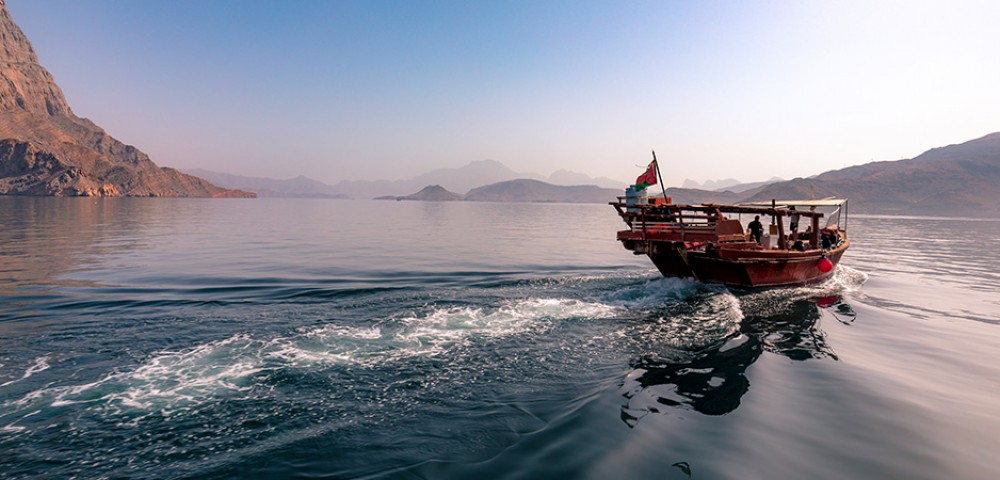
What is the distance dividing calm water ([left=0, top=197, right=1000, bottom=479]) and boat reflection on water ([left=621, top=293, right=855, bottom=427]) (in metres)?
0.08

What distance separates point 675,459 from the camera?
6.99 meters

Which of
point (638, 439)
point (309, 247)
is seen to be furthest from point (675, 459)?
point (309, 247)

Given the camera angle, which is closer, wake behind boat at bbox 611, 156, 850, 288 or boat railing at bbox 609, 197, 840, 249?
wake behind boat at bbox 611, 156, 850, 288

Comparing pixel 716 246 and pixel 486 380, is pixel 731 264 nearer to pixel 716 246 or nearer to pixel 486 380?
pixel 716 246

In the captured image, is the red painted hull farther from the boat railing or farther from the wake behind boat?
the boat railing

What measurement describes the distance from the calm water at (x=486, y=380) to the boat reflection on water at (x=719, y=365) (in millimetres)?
76

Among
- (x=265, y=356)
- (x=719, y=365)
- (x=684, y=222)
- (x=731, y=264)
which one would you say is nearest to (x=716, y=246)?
(x=731, y=264)

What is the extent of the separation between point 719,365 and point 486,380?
6.15 meters

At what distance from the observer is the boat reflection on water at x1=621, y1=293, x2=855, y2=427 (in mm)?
9023

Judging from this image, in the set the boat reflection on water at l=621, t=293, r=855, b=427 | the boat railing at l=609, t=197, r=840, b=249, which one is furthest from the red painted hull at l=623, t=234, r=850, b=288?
the boat reflection on water at l=621, t=293, r=855, b=427

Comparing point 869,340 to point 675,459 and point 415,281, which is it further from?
point 415,281

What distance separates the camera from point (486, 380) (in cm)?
963

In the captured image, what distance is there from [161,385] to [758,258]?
22.3 m

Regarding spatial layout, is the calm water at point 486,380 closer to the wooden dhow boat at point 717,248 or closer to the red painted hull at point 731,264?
the red painted hull at point 731,264
